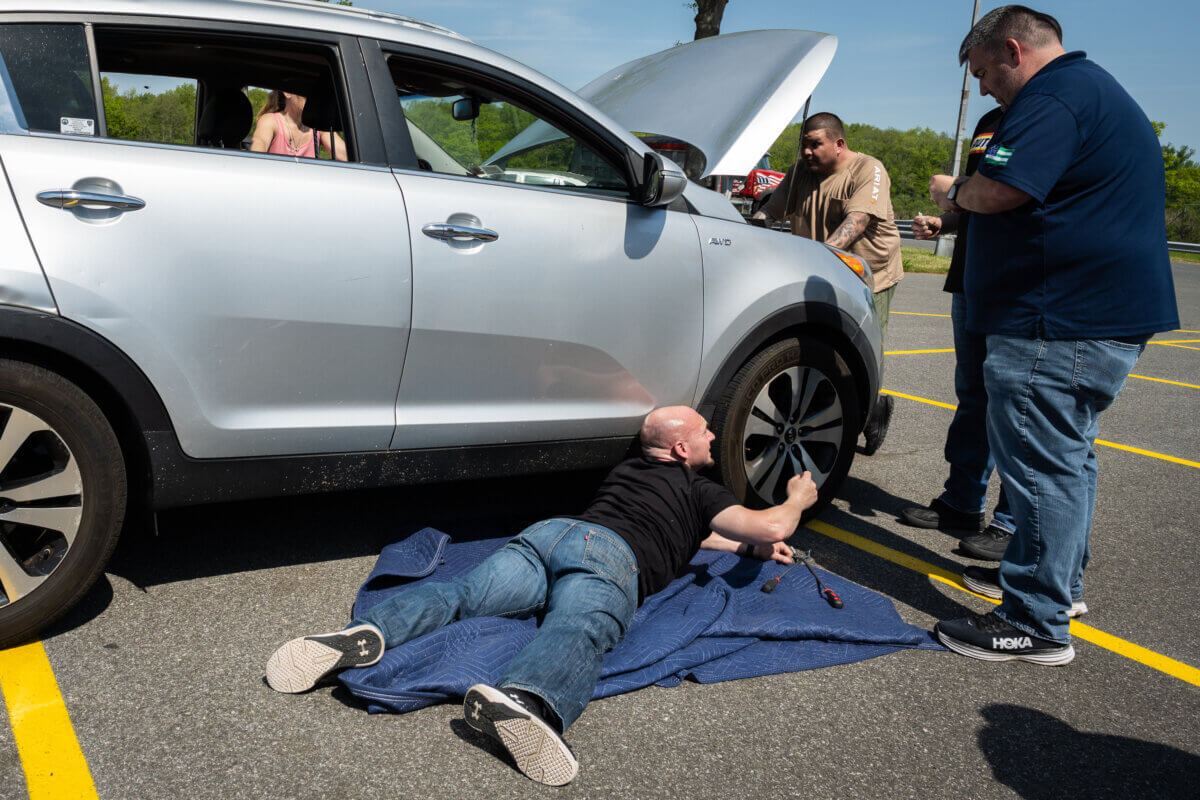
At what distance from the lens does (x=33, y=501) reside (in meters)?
2.74

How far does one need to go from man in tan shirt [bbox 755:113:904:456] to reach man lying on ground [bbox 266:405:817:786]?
1.93 meters

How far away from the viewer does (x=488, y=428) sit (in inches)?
131

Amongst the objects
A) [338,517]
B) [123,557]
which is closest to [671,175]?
[338,517]

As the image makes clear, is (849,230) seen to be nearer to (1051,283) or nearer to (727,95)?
(727,95)

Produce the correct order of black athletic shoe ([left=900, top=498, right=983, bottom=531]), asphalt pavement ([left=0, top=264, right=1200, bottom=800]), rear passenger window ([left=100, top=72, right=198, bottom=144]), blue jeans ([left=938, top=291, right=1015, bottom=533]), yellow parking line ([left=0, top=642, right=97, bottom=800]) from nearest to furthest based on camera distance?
yellow parking line ([left=0, top=642, right=97, bottom=800]) → asphalt pavement ([left=0, top=264, right=1200, bottom=800]) → rear passenger window ([left=100, top=72, right=198, bottom=144]) → blue jeans ([left=938, top=291, right=1015, bottom=533]) → black athletic shoe ([left=900, top=498, right=983, bottom=531])

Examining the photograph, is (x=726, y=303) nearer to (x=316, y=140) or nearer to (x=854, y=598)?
(x=854, y=598)

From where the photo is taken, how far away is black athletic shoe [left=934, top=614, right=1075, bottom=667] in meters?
3.21

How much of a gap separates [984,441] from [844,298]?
0.95m

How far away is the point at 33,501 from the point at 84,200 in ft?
2.81

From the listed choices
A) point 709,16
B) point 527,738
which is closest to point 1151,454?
point 527,738

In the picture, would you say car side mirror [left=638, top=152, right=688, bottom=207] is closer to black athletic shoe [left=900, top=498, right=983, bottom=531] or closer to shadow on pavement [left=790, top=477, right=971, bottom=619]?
shadow on pavement [left=790, top=477, right=971, bottom=619]

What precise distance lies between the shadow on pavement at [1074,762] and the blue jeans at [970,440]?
1.58 metres

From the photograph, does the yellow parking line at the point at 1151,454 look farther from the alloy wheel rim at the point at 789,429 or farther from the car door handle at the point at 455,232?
the car door handle at the point at 455,232

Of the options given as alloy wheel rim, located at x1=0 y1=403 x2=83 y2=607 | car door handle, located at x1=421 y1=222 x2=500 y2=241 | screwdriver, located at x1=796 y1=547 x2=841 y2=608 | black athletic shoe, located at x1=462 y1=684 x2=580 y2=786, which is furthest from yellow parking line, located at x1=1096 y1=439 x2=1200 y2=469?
alloy wheel rim, located at x1=0 y1=403 x2=83 y2=607
